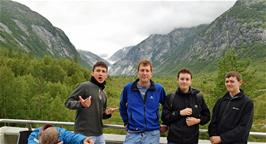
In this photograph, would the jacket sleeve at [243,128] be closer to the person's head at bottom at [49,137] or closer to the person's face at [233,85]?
the person's face at [233,85]

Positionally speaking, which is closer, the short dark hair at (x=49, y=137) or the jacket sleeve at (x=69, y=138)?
the short dark hair at (x=49, y=137)

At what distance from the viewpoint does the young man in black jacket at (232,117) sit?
4016 mm

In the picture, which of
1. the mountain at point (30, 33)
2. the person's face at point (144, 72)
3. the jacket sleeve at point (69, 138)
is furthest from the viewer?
the mountain at point (30, 33)

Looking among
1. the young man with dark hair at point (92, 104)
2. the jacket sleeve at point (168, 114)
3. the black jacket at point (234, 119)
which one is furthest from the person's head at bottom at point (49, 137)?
the black jacket at point (234, 119)

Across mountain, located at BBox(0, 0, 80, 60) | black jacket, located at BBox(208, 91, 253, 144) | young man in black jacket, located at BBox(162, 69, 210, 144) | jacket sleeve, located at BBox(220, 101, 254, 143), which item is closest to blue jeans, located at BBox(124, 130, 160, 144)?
young man in black jacket, located at BBox(162, 69, 210, 144)

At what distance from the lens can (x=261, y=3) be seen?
188000 millimetres

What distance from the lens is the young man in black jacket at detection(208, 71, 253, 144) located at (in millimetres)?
4016

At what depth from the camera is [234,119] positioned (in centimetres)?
406

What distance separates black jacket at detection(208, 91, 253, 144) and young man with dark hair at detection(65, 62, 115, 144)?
1.34 meters

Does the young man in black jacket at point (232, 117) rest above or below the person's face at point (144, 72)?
below

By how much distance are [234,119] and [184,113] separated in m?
0.54

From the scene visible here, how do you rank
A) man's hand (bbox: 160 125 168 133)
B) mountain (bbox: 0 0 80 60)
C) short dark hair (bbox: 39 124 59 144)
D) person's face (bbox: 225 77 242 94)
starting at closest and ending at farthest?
short dark hair (bbox: 39 124 59 144) → person's face (bbox: 225 77 242 94) → man's hand (bbox: 160 125 168 133) → mountain (bbox: 0 0 80 60)

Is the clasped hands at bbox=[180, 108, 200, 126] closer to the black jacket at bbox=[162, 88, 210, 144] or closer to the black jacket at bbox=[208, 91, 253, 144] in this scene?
the black jacket at bbox=[162, 88, 210, 144]

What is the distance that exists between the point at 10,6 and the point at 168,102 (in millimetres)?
188680
